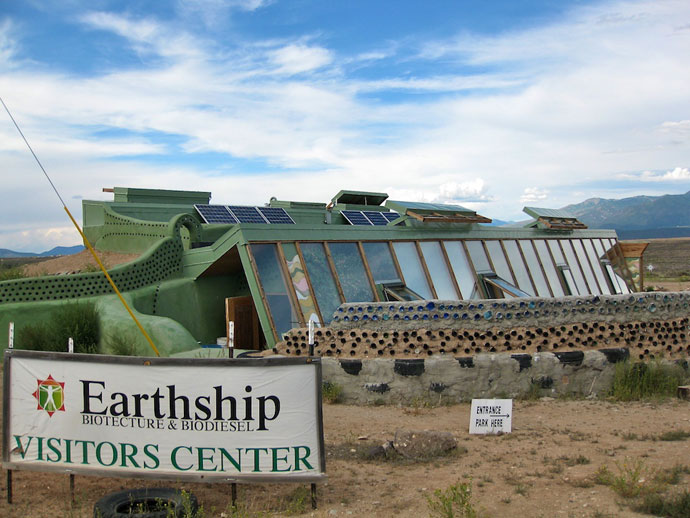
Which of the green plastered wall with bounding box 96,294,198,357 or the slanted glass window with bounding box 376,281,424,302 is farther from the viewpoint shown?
the slanted glass window with bounding box 376,281,424,302

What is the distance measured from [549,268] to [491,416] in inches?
539

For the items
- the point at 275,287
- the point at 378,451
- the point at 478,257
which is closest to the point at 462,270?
the point at 478,257

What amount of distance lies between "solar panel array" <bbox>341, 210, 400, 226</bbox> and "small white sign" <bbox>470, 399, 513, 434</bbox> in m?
16.1

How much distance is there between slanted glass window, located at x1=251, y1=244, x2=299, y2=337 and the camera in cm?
1283

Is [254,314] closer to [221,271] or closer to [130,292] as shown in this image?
[221,271]

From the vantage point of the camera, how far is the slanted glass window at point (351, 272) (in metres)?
14.3

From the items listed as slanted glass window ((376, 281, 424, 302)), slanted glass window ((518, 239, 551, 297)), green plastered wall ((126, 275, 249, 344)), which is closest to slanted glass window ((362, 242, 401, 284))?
slanted glass window ((376, 281, 424, 302))

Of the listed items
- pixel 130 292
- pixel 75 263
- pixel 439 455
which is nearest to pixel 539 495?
pixel 439 455

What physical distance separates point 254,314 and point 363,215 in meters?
11.1

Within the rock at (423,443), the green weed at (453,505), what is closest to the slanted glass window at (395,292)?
the rock at (423,443)

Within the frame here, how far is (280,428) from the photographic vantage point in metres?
6.18

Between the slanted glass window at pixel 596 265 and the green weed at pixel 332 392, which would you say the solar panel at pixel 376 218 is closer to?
the slanted glass window at pixel 596 265

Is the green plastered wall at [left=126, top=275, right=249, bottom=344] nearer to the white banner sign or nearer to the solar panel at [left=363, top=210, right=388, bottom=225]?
the white banner sign

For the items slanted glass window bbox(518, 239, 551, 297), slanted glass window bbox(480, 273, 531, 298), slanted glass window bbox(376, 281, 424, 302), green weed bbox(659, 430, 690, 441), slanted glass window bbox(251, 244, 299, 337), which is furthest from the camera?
slanted glass window bbox(518, 239, 551, 297)
